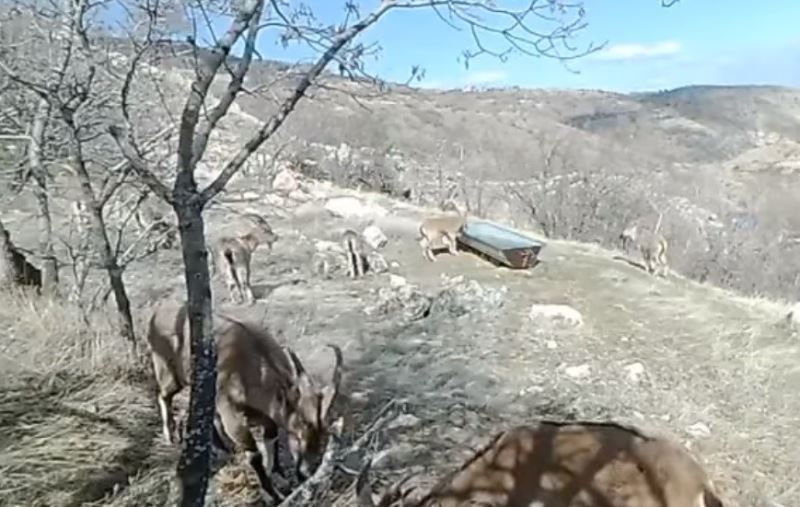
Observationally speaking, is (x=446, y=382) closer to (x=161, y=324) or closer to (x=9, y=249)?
(x=161, y=324)

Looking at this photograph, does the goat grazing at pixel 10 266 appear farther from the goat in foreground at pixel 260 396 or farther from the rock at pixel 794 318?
the rock at pixel 794 318

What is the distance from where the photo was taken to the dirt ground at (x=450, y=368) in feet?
17.4

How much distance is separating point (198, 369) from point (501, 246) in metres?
10.7

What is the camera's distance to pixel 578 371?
9.10 meters

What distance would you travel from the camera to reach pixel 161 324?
625cm

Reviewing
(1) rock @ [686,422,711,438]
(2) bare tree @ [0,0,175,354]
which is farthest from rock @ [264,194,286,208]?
(1) rock @ [686,422,711,438]

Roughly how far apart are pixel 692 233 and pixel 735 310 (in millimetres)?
13279

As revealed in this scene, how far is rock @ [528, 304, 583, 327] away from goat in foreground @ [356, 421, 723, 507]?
263 inches

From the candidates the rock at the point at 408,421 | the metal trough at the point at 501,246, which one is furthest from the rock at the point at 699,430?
the metal trough at the point at 501,246

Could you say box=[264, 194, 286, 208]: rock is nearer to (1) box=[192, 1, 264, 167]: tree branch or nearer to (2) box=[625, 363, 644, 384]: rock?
(2) box=[625, 363, 644, 384]: rock

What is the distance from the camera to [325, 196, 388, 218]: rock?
58.5 ft

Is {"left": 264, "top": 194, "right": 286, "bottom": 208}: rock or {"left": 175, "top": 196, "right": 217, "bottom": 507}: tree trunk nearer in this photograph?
{"left": 175, "top": 196, "right": 217, "bottom": 507}: tree trunk

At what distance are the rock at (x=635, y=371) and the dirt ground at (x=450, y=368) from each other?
2 centimetres

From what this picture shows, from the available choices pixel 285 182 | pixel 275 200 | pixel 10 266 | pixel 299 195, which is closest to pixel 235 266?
pixel 10 266
